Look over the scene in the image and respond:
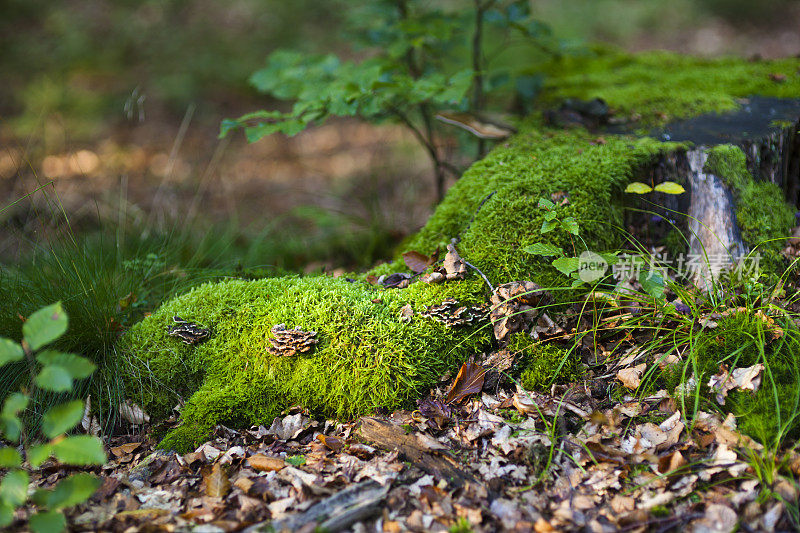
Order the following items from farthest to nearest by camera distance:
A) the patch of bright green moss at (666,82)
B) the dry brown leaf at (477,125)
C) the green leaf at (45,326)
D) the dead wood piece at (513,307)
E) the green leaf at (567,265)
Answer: the patch of bright green moss at (666,82) < the dry brown leaf at (477,125) < the dead wood piece at (513,307) < the green leaf at (567,265) < the green leaf at (45,326)

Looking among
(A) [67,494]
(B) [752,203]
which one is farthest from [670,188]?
(A) [67,494]

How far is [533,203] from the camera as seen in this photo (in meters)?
2.83

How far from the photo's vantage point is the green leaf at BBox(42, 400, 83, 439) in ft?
5.16

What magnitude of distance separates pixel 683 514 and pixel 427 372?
1.14 m

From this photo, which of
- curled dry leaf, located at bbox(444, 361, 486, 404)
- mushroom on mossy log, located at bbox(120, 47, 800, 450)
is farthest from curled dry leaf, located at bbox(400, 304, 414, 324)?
curled dry leaf, located at bbox(444, 361, 486, 404)

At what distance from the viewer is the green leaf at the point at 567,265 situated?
2323 millimetres

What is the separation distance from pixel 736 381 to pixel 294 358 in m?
1.97

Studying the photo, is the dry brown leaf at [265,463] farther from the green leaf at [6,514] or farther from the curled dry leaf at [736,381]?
the curled dry leaf at [736,381]

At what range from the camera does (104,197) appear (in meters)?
5.70

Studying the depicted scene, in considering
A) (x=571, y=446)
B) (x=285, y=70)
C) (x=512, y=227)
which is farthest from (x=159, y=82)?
(x=571, y=446)

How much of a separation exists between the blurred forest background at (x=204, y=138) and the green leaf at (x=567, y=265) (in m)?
1.92

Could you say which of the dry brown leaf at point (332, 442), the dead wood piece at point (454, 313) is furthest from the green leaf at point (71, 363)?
the dead wood piece at point (454, 313)

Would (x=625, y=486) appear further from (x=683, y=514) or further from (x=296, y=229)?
(x=296, y=229)

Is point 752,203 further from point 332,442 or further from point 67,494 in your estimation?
point 67,494
